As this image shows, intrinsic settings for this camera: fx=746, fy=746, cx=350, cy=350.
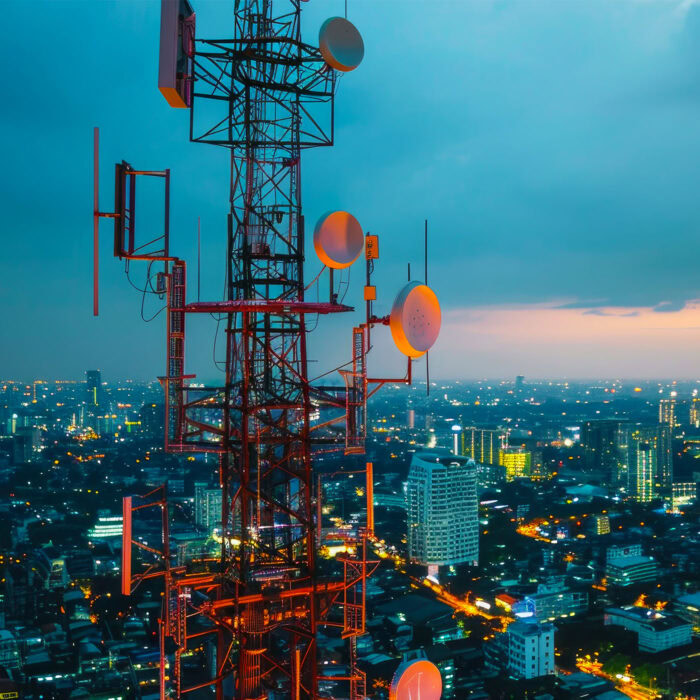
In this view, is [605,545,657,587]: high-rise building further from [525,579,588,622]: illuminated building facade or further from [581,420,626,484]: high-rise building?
[581,420,626,484]: high-rise building

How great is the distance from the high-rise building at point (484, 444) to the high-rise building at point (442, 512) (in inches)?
536

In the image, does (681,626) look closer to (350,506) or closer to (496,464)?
(350,506)

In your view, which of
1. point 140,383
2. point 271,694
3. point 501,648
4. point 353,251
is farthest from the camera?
point 140,383

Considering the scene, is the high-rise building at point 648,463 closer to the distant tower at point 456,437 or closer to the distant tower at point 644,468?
the distant tower at point 644,468

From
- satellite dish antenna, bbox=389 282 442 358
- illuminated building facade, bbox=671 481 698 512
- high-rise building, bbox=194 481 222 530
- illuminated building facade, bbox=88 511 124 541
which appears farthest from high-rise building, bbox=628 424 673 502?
satellite dish antenna, bbox=389 282 442 358

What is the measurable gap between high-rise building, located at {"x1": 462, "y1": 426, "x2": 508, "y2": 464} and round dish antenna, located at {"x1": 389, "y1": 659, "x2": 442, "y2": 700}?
30.5m

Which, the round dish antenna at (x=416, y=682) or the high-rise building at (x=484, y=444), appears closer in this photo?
the round dish antenna at (x=416, y=682)

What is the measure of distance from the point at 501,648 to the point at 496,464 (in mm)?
21567

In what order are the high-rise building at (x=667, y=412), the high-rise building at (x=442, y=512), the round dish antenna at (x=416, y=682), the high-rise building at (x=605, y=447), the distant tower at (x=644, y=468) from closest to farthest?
the round dish antenna at (x=416, y=682) < the high-rise building at (x=442, y=512) < the distant tower at (x=644, y=468) < the high-rise building at (x=605, y=447) < the high-rise building at (x=667, y=412)

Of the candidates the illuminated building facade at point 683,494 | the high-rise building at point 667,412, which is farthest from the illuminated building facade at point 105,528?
the high-rise building at point 667,412

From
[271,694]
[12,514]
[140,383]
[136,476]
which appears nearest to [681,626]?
[271,694]

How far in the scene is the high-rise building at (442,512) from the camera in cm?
1675

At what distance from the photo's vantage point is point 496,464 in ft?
103

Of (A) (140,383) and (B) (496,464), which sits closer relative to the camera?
(B) (496,464)
